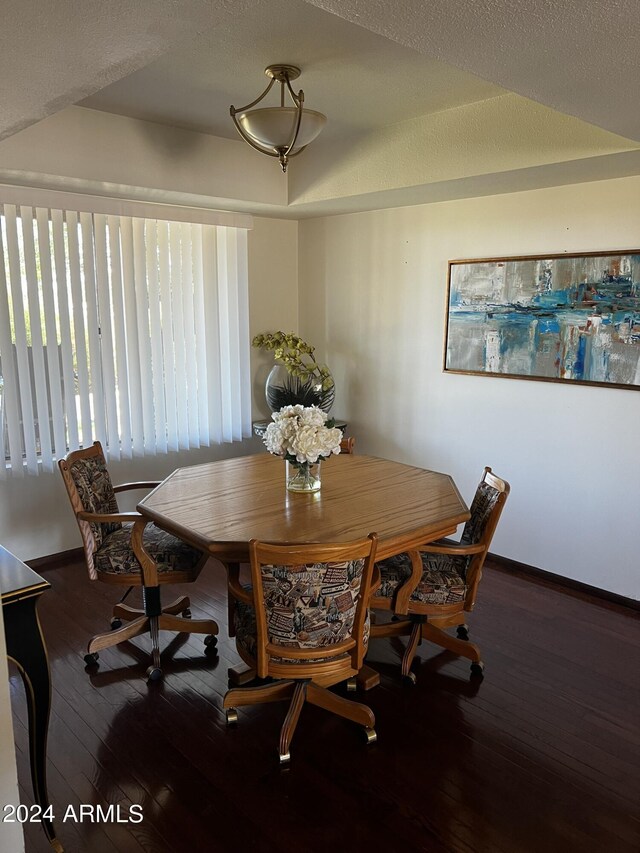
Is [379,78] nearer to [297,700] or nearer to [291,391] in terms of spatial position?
[291,391]

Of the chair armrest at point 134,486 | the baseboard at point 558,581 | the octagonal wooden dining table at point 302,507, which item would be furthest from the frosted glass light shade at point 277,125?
the baseboard at point 558,581

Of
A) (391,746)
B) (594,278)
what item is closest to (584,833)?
(391,746)

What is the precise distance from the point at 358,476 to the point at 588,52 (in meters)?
2.00

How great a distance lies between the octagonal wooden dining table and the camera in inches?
89.4

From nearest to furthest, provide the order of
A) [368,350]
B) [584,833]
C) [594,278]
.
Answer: [584,833] → [594,278] → [368,350]

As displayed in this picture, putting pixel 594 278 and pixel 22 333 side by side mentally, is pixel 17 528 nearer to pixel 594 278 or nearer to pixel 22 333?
pixel 22 333

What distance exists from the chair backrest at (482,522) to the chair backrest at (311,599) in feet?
2.02

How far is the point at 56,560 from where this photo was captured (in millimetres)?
3865

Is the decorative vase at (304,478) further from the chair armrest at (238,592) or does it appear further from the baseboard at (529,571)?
the baseboard at (529,571)

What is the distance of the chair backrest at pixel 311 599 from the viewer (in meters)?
1.95

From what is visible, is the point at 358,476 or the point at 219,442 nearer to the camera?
the point at 358,476

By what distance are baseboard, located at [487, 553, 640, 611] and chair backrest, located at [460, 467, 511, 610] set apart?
1185 mm

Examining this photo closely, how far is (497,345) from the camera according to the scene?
3.74 meters

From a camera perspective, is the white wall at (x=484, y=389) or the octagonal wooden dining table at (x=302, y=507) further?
the white wall at (x=484, y=389)
